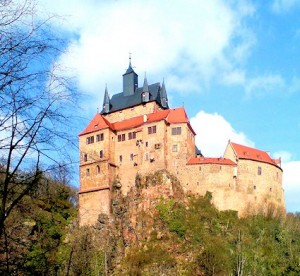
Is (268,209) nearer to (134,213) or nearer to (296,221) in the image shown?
(296,221)

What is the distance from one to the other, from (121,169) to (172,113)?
28.4 ft

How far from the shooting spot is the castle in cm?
5091

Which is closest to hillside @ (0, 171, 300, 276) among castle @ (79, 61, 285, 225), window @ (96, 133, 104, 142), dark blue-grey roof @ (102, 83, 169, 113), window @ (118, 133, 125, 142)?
castle @ (79, 61, 285, 225)

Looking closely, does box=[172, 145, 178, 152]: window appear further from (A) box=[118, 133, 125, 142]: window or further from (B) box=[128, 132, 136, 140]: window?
(A) box=[118, 133, 125, 142]: window

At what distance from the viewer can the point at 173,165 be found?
51.5 meters

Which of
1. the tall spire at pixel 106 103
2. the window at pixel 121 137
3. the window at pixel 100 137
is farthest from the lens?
the tall spire at pixel 106 103

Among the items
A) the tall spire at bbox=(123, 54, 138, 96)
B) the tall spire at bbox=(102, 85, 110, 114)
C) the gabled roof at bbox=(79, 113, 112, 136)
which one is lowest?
the gabled roof at bbox=(79, 113, 112, 136)

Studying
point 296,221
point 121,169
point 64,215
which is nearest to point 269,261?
point 296,221

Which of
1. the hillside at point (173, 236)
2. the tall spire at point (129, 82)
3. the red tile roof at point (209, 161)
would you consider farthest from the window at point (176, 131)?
the tall spire at point (129, 82)

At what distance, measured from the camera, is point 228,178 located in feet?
168

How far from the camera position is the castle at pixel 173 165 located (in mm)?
50906

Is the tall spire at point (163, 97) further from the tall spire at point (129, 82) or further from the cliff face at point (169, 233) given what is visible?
the cliff face at point (169, 233)

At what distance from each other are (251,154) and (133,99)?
15.9 metres

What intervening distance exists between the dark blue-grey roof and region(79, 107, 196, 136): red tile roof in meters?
2.77
